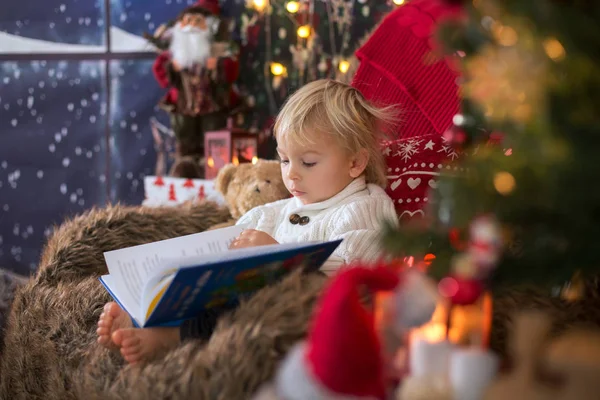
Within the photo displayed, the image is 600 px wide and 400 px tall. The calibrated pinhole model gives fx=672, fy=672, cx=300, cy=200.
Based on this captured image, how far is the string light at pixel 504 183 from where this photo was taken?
624 mm

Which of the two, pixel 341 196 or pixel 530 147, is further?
pixel 341 196

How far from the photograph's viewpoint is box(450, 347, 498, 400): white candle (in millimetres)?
624

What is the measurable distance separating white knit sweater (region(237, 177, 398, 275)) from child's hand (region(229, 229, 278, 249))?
0.12 meters

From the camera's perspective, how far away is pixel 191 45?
2361 millimetres

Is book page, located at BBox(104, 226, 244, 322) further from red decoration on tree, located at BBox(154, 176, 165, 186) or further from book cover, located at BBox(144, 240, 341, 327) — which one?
red decoration on tree, located at BBox(154, 176, 165, 186)

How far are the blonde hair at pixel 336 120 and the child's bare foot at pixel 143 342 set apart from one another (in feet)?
1.72

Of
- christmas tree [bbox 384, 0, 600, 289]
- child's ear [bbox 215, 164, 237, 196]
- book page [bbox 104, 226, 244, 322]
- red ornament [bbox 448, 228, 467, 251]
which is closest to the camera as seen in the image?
christmas tree [bbox 384, 0, 600, 289]

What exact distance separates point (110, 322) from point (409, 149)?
0.73 metres

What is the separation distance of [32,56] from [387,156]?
2162 millimetres

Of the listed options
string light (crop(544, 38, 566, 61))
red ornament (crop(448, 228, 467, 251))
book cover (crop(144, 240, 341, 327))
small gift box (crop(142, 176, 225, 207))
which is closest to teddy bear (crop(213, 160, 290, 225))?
small gift box (crop(142, 176, 225, 207))

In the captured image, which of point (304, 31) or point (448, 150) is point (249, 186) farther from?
point (304, 31)

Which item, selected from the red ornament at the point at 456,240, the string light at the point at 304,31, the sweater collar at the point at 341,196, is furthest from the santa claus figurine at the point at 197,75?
the red ornament at the point at 456,240

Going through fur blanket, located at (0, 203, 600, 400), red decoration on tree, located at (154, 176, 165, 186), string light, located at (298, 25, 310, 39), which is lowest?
red decoration on tree, located at (154, 176, 165, 186)

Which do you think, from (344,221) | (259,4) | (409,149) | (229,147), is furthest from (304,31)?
(344,221)
